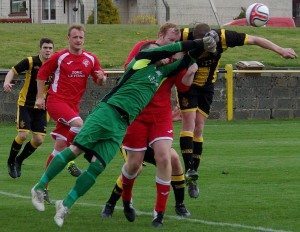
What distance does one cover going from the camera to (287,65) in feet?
104

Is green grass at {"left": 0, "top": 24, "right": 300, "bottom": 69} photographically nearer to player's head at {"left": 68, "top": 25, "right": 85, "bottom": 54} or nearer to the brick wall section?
the brick wall section

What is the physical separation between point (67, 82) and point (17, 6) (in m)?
36.0

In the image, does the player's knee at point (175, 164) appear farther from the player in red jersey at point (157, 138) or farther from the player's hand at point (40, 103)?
the player's hand at point (40, 103)

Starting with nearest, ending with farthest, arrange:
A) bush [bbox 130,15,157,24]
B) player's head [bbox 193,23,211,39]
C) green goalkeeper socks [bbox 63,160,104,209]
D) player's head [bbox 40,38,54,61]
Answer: green goalkeeper socks [bbox 63,160,104,209] → player's head [bbox 193,23,211,39] → player's head [bbox 40,38,54,61] → bush [bbox 130,15,157,24]

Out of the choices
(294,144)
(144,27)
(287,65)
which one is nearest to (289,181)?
(294,144)

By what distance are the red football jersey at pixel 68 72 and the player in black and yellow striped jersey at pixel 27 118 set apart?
74.4 inches

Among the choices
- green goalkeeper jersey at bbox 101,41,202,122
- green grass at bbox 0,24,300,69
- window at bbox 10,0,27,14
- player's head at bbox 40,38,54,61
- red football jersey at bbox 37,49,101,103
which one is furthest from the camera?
window at bbox 10,0,27,14

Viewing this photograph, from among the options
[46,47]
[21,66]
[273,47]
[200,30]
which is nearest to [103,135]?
[200,30]

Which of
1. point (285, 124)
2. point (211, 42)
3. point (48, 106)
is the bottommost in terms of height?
point (285, 124)

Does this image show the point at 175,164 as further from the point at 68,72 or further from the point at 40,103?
the point at 68,72

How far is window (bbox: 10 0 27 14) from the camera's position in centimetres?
4805

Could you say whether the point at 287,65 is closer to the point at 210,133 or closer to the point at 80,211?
the point at 210,133

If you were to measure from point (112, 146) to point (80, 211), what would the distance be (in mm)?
1793

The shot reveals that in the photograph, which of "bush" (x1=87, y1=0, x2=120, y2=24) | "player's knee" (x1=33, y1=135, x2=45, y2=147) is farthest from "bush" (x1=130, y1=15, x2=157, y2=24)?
"player's knee" (x1=33, y1=135, x2=45, y2=147)
